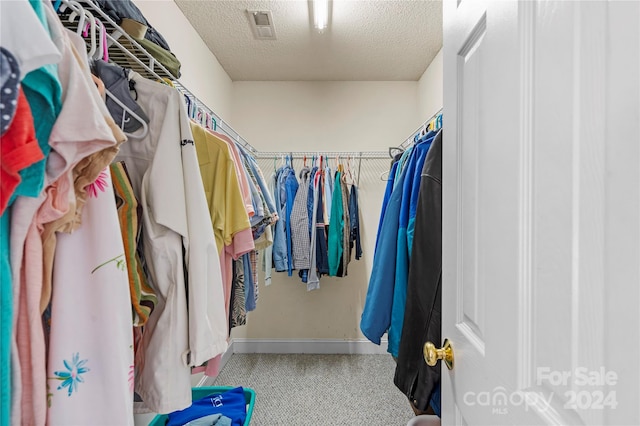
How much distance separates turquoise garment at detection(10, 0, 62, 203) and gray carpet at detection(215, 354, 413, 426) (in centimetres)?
186

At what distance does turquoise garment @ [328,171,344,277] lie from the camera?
7.80 ft

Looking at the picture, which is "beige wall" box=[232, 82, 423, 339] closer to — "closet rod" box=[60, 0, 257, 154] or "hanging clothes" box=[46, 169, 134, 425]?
"closet rod" box=[60, 0, 257, 154]

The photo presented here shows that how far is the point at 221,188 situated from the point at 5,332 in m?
0.69

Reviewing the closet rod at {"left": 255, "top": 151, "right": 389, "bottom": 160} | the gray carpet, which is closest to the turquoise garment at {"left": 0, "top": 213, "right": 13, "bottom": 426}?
the gray carpet

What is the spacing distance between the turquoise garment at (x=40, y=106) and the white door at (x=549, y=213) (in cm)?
72

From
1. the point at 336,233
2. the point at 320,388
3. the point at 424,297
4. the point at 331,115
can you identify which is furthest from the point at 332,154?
the point at 424,297

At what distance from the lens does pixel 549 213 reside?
0.41 metres

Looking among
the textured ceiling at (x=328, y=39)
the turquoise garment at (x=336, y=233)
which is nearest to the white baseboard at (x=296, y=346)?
the turquoise garment at (x=336, y=233)

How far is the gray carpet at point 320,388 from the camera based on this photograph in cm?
185

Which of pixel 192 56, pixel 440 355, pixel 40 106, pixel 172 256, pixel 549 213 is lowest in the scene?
pixel 440 355

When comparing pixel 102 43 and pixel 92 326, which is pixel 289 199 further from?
pixel 92 326

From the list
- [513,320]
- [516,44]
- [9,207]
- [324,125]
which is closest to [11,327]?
[9,207]

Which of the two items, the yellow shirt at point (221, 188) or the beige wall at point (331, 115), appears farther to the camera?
the beige wall at point (331, 115)

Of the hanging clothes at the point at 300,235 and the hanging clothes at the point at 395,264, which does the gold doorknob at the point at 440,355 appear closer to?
the hanging clothes at the point at 395,264
